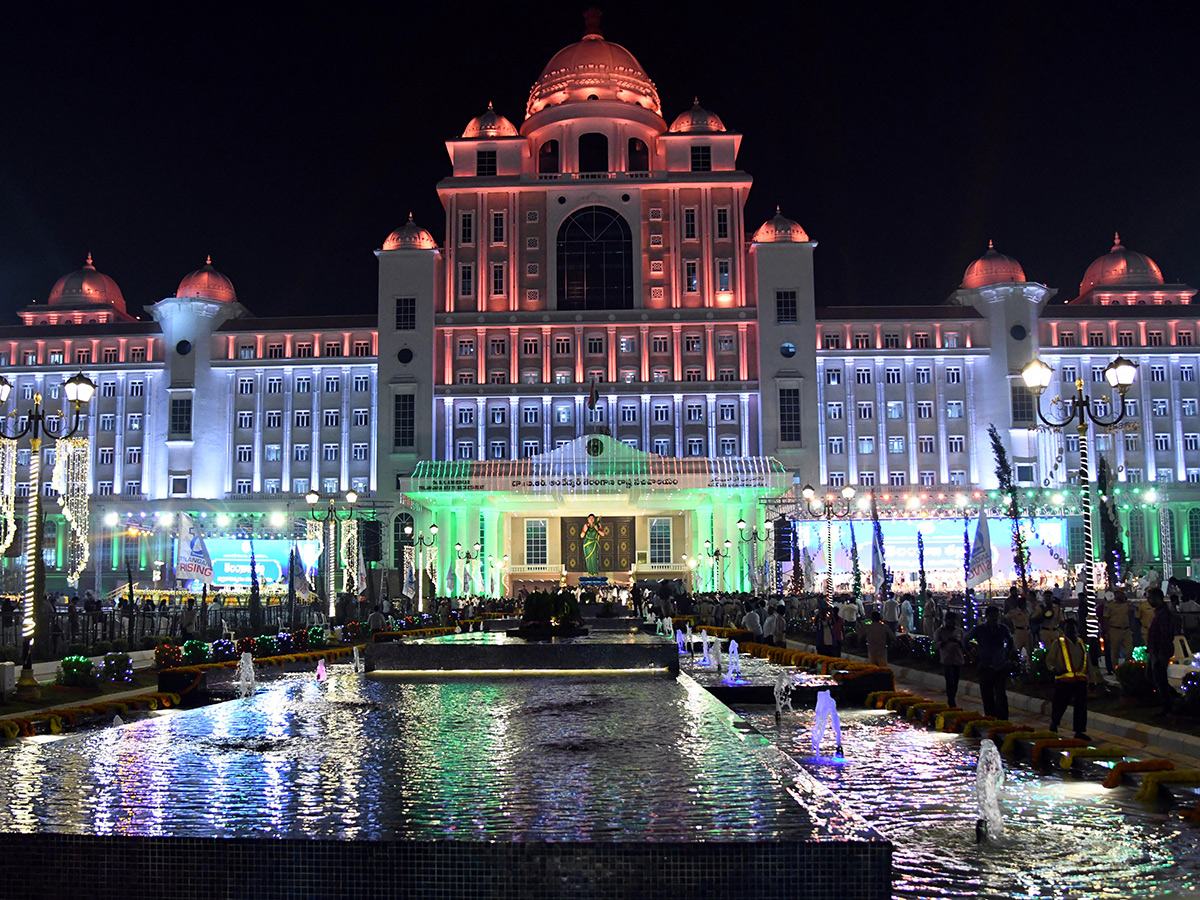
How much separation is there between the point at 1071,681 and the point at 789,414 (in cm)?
5717

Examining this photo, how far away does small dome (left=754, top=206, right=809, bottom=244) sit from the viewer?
70312mm

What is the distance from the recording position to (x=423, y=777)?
7.44 metres

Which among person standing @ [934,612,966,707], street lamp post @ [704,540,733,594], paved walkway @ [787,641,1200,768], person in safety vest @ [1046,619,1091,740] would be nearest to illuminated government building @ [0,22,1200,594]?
street lamp post @ [704,540,733,594]

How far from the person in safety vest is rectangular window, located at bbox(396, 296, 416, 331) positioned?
61.1 meters

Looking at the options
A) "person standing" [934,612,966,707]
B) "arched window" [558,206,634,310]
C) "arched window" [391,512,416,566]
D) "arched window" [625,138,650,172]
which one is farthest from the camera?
"arched window" [625,138,650,172]

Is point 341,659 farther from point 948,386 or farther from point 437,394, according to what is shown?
point 948,386

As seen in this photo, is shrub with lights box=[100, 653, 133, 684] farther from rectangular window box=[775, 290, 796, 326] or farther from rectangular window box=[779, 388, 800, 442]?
rectangular window box=[775, 290, 796, 326]

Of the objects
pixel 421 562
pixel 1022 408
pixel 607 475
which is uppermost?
pixel 1022 408

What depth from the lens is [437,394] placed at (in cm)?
6994

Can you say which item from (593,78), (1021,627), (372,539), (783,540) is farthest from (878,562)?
(593,78)

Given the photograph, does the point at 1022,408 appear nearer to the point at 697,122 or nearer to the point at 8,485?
the point at 697,122

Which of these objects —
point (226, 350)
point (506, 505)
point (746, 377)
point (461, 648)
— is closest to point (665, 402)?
point (746, 377)

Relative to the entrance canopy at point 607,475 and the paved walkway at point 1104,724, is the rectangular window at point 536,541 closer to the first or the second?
the entrance canopy at point 607,475

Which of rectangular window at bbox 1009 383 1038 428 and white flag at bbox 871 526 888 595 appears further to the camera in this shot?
rectangular window at bbox 1009 383 1038 428
